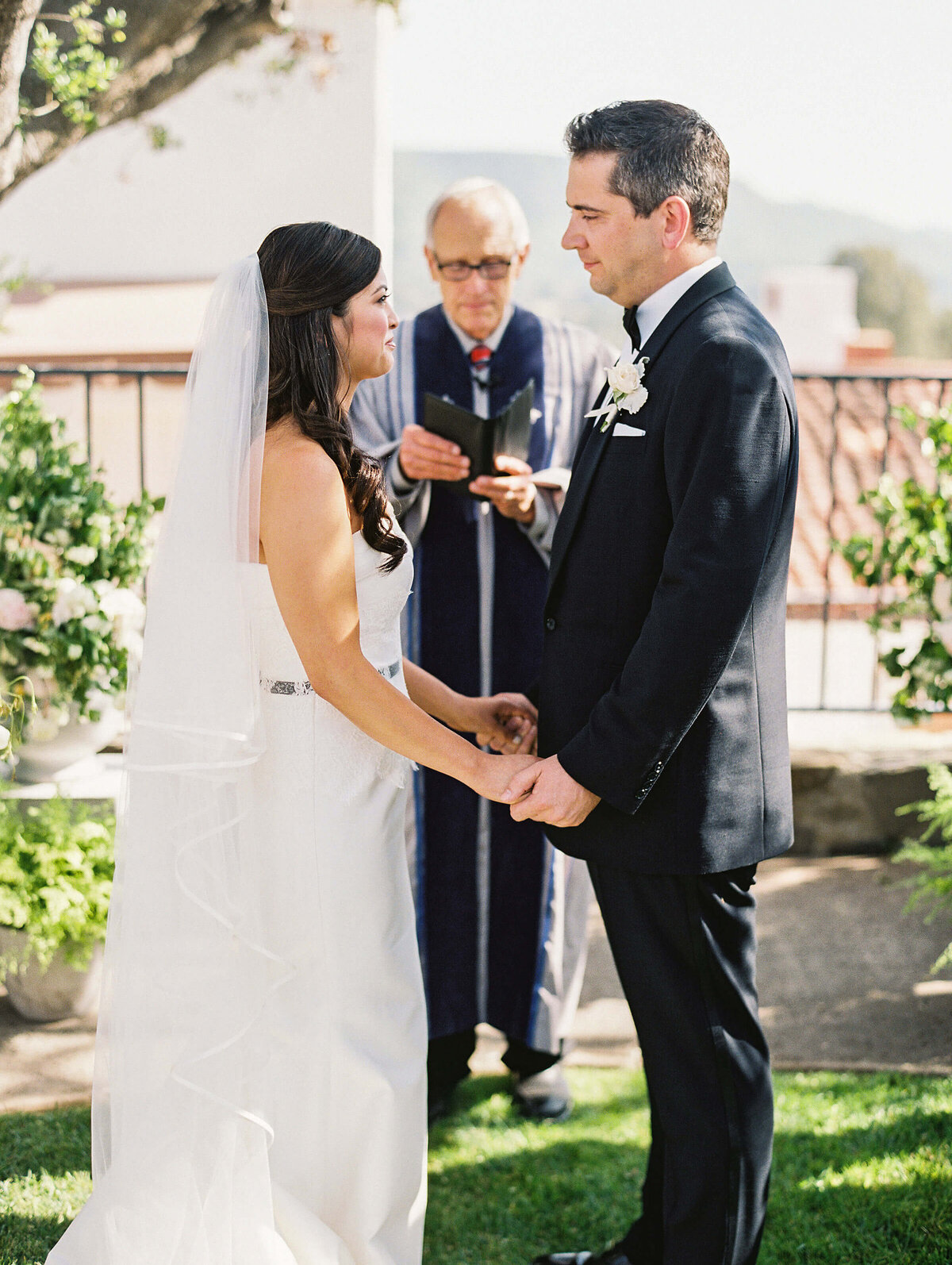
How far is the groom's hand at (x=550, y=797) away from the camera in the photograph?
208 centimetres

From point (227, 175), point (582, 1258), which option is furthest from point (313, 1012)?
point (227, 175)

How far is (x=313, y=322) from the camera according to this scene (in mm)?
2043

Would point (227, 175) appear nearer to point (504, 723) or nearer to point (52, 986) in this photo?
point (52, 986)

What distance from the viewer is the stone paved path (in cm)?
324

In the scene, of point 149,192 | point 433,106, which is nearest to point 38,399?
point 149,192

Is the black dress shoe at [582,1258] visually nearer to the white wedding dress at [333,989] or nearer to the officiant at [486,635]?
the white wedding dress at [333,989]

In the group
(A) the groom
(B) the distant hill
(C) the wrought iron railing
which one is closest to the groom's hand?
(A) the groom

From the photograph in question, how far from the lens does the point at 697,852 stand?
2.05m

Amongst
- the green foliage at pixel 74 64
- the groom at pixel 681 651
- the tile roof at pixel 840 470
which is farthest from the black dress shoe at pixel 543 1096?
the tile roof at pixel 840 470

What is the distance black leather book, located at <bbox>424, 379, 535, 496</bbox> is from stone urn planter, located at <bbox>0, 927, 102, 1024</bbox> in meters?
1.71

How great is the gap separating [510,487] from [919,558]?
6.37 ft

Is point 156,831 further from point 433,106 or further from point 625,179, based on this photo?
point 433,106

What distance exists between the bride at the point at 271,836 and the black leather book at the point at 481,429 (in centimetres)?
55

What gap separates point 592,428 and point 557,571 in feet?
0.88
